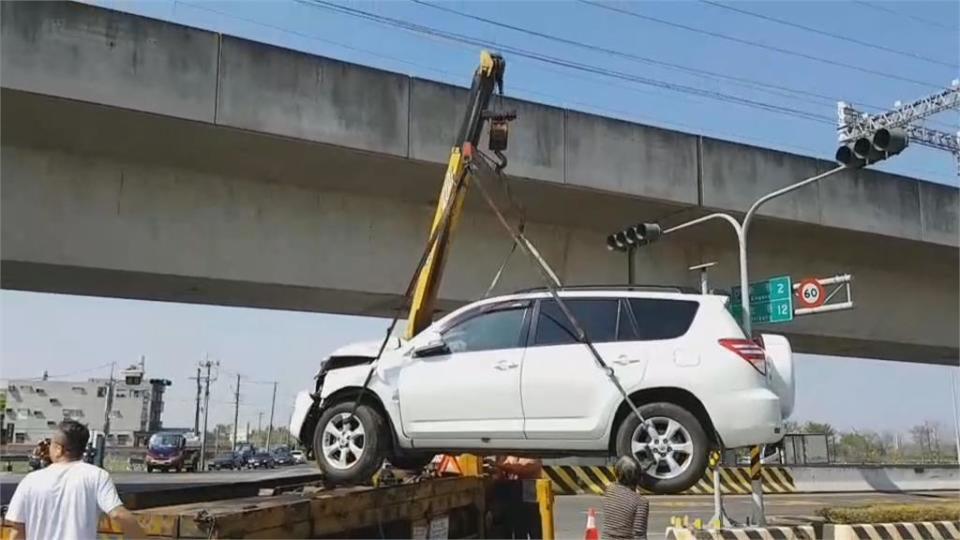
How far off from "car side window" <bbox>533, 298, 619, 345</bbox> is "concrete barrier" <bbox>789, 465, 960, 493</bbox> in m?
21.4

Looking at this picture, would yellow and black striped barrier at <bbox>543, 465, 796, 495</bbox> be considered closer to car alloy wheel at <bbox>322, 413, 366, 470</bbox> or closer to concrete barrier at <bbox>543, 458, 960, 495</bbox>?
concrete barrier at <bbox>543, 458, 960, 495</bbox>

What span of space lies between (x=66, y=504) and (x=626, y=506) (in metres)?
3.63

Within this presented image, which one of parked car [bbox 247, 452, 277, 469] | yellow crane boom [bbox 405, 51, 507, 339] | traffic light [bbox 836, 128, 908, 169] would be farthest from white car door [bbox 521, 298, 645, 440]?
parked car [bbox 247, 452, 277, 469]

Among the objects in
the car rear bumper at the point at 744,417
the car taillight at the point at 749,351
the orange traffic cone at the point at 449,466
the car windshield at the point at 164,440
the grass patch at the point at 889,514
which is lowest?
the grass patch at the point at 889,514

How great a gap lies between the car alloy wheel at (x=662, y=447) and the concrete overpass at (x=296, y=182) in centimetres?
625

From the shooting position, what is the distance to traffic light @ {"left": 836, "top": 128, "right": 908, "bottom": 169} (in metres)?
10.5

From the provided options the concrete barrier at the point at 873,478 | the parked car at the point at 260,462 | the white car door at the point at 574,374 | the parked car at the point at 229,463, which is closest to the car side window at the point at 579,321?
the white car door at the point at 574,374

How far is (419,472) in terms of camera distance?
8.16m

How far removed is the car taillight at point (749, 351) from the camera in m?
6.54

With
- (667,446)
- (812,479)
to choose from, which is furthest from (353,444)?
(812,479)

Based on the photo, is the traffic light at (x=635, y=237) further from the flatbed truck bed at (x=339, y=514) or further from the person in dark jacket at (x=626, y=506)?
the person in dark jacket at (x=626, y=506)

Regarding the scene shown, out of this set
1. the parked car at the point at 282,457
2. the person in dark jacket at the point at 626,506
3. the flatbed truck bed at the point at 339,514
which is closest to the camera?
the flatbed truck bed at the point at 339,514

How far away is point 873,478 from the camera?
27.7 m

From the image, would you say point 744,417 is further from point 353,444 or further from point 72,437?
point 72,437
